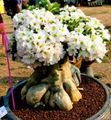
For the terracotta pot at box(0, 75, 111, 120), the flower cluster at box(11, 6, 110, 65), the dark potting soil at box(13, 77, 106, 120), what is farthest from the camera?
the dark potting soil at box(13, 77, 106, 120)

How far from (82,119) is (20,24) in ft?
2.77

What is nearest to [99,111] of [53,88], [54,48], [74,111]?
[74,111]

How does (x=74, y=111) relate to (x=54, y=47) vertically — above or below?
below

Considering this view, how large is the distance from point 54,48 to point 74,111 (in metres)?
0.58

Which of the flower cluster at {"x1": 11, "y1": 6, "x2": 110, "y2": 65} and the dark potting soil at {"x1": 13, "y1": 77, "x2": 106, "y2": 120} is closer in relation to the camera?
the flower cluster at {"x1": 11, "y1": 6, "x2": 110, "y2": 65}

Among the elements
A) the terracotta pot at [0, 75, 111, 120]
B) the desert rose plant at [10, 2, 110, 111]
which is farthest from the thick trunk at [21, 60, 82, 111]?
the terracotta pot at [0, 75, 111, 120]

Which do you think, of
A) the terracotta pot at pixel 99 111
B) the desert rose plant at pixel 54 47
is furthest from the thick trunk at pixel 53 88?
the terracotta pot at pixel 99 111

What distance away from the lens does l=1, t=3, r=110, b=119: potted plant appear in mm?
2658

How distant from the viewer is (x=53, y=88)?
2977 millimetres

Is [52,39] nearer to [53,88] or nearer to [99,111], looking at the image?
[53,88]

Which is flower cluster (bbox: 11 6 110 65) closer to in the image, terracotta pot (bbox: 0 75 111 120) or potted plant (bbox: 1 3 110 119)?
potted plant (bbox: 1 3 110 119)

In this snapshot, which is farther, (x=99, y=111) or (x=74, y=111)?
(x=74, y=111)

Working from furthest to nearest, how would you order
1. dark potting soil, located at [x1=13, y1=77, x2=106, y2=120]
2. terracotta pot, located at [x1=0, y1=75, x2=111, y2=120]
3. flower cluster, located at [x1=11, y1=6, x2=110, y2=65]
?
dark potting soil, located at [x1=13, y1=77, x2=106, y2=120] → terracotta pot, located at [x1=0, y1=75, x2=111, y2=120] → flower cluster, located at [x1=11, y1=6, x2=110, y2=65]

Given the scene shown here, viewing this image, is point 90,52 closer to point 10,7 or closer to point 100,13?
point 10,7
